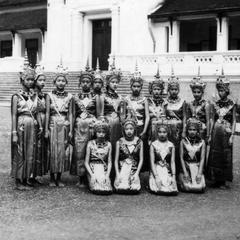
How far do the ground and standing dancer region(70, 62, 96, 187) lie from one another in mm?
351

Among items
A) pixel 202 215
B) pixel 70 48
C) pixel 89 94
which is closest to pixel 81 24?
pixel 70 48

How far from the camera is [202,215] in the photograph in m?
6.32

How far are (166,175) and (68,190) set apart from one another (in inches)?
60.8

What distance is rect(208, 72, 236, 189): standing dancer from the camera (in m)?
8.18

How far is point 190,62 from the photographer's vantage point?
2059cm

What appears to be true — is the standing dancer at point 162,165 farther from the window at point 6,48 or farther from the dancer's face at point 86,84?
the window at point 6,48

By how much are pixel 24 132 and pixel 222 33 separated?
59.2 feet

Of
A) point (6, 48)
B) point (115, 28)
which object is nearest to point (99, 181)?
point (115, 28)

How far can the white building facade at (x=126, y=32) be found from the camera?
24.1 metres

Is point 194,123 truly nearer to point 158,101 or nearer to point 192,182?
point 158,101

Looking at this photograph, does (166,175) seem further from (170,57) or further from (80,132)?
(170,57)

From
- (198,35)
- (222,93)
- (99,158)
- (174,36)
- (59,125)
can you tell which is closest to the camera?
(99,158)

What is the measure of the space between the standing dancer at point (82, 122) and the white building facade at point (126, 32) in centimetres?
1364

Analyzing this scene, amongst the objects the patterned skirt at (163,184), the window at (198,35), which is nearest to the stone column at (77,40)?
the window at (198,35)
